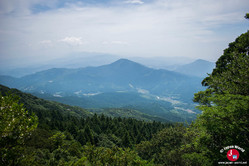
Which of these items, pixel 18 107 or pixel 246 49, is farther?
pixel 246 49

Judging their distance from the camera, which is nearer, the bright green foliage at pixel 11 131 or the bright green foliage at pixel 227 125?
the bright green foliage at pixel 11 131

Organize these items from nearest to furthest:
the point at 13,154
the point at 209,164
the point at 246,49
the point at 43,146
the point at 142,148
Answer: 1. the point at 13,154
2. the point at 209,164
3. the point at 246,49
4. the point at 43,146
5. the point at 142,148

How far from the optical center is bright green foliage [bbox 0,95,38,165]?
1072 cm

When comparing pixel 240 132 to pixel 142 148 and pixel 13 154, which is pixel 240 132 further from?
pixel 142 148

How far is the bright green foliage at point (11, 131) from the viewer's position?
10.7 m

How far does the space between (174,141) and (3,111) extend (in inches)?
1297

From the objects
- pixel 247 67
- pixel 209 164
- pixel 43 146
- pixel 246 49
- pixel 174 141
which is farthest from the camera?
pixel 174 141

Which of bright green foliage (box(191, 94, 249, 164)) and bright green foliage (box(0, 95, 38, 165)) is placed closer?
bright green foliage (box(0, 95, 38, 165))

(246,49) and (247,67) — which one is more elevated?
(246,49)

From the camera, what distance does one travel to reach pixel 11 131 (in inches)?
437

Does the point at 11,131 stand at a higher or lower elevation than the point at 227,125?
higher

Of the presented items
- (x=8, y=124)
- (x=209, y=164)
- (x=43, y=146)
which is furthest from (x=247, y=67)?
(x=43, y=146)

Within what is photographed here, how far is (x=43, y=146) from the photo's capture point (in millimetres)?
30094

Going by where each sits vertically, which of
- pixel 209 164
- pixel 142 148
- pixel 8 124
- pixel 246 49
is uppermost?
pixel 246 49
